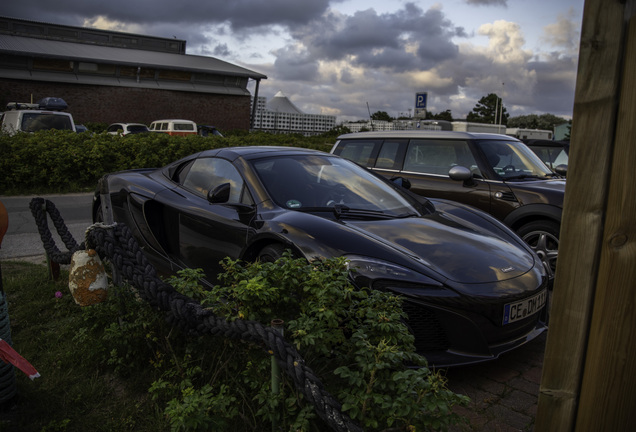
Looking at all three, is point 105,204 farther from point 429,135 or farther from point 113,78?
point 113,78

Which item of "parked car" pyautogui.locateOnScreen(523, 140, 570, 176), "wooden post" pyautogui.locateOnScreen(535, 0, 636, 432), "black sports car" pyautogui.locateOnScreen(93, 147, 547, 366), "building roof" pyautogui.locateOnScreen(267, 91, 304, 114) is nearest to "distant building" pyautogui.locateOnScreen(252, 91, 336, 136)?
"building roof" pyautogui.locateOnScreen(267, 91, 304, 114)

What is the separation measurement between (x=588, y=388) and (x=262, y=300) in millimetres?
1302

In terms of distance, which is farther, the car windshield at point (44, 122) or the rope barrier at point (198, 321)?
the car windshield at point (44, 122)

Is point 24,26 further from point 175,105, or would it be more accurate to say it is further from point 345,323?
point 345,323

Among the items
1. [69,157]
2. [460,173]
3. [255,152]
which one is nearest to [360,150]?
[460,173]

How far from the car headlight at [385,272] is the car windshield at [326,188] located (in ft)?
2.64

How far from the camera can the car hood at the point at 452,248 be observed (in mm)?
3232

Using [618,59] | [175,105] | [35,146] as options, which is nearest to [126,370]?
[618,59]

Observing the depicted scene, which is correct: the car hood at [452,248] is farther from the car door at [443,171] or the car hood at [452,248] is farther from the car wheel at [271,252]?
the car door at [443,171]

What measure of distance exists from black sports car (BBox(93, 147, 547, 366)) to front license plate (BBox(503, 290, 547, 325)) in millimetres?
10

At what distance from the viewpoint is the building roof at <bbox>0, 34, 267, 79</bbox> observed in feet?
Result: 106

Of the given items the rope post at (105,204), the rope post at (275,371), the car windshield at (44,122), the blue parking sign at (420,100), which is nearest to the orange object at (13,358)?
the rope post at (275,371)

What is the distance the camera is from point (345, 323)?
2.29 metres

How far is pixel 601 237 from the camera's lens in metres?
1.45
